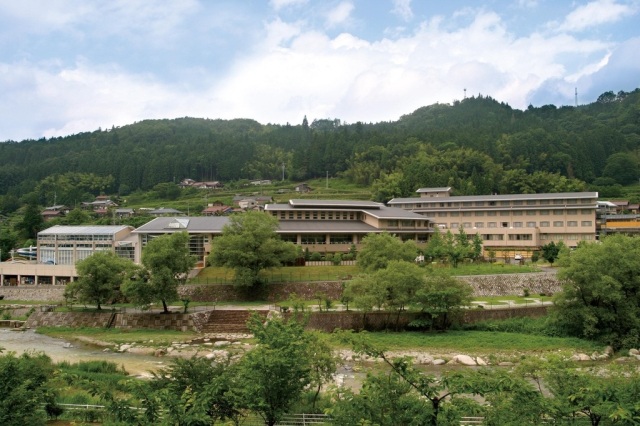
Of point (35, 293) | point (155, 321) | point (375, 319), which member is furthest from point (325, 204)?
point (35, 293)

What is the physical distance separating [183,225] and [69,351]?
52.9ft

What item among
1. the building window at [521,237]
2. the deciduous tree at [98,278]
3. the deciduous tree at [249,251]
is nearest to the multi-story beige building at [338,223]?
the deciduous tree at [249,251]

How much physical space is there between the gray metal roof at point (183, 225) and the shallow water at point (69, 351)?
1155 cm

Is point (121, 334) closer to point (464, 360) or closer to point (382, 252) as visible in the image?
point (382, 252)

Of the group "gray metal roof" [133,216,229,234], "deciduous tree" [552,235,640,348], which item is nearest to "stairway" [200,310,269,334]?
"gray metal roof" [133,216,229,234]

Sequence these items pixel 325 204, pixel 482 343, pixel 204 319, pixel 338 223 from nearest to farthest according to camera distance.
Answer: pixel 482 343
pixel 204 319
pixel 338 223
pixel 325 204

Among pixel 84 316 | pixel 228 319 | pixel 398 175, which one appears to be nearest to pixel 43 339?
pixel 84 316

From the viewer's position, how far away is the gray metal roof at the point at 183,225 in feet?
124

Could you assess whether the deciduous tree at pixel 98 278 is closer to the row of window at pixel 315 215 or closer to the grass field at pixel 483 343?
the grass field at pixel 483 343

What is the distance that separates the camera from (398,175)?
65.6 metres

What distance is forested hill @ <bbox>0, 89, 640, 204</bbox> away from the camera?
6819 cm

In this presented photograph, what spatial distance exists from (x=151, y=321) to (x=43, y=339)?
18.6ft

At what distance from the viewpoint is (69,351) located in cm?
2362

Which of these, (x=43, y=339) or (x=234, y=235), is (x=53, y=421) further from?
(x=234, y=235)
